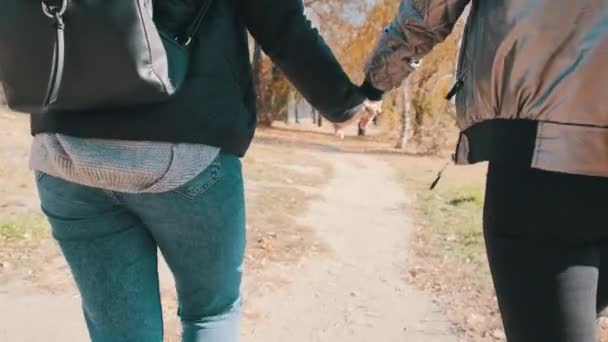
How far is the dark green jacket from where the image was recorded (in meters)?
1.39

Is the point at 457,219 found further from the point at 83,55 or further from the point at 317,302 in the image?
the point at 83,55

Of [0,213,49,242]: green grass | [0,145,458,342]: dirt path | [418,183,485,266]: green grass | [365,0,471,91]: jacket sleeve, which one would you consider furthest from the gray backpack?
[418,183,485,266]: green grass

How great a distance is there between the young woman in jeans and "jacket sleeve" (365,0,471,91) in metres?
0.17

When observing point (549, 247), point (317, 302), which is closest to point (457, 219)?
point (317, 302)

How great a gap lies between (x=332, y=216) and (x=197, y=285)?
16.1 feet

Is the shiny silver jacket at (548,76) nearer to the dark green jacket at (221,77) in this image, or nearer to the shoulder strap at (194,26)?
the dark green jacket at (221,77)

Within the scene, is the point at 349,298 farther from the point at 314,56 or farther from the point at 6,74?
the point at 6,74

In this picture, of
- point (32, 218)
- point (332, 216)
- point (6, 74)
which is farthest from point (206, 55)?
A: point (332, 216)

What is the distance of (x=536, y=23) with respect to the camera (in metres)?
1.31

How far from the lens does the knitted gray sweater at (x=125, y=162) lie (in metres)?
1.40

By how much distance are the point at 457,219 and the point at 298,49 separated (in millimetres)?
5116

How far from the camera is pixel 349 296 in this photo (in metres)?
3.89

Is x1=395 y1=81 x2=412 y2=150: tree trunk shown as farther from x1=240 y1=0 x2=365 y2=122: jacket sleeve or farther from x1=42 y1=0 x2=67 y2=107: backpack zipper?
x1=42 y1=0 x2=67 y2=107: backpack zipper

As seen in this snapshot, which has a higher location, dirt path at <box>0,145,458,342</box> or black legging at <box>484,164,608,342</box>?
black legging at <box>484,164,608,342</box>
